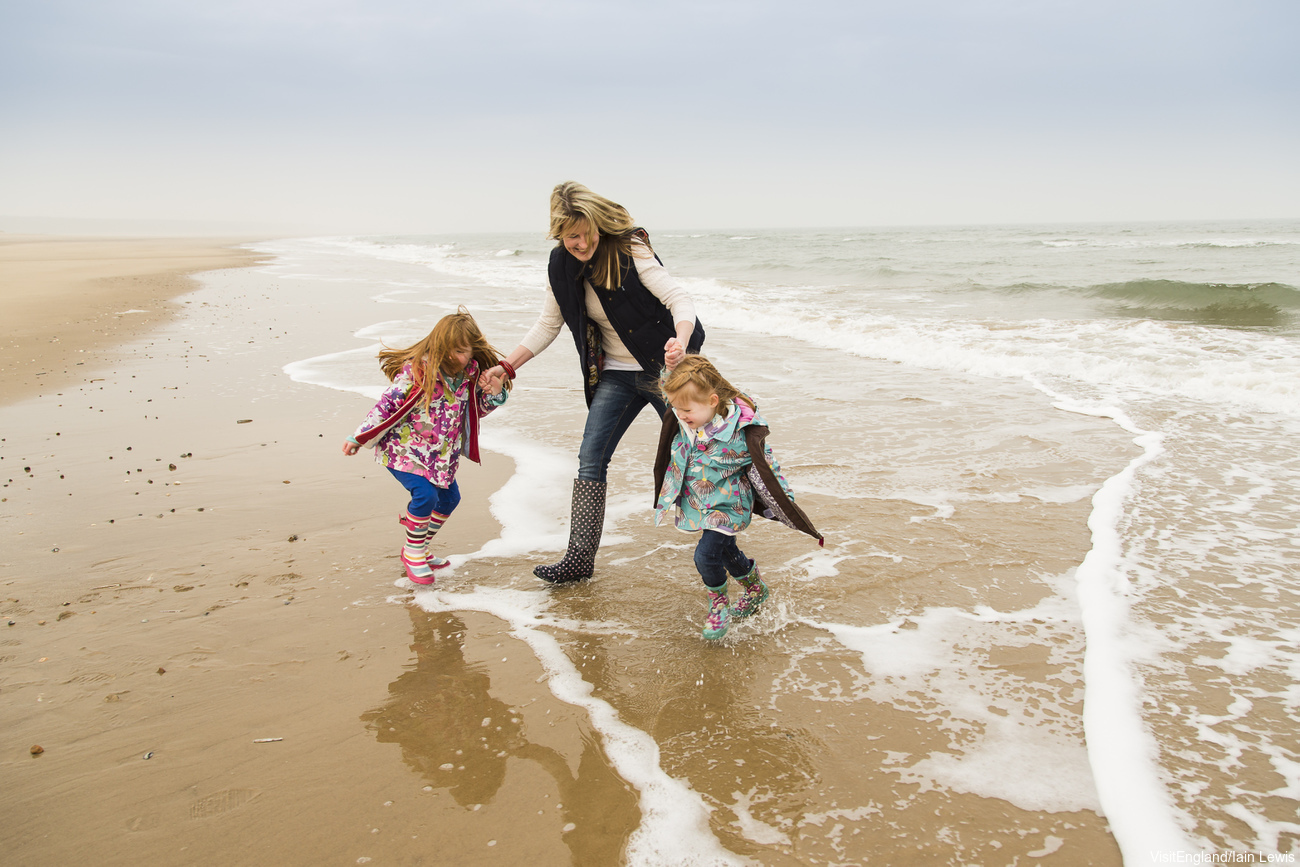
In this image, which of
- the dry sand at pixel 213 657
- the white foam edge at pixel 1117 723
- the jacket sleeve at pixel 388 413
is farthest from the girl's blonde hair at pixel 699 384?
the white foam edge at pixel 1117 723

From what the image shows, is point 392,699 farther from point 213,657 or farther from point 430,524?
point 430,524

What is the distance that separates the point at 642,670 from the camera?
2.94m

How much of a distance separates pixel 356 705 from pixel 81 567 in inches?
82.8

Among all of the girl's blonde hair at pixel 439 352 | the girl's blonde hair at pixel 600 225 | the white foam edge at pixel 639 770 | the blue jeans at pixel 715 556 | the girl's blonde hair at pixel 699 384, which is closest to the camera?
the white foam edge at pixel 639 770

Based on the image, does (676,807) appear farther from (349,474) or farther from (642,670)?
(349,474)

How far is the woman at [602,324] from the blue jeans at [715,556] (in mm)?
660

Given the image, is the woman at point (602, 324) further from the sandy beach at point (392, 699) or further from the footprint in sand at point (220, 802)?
the footprint in sand at point (220, 802)

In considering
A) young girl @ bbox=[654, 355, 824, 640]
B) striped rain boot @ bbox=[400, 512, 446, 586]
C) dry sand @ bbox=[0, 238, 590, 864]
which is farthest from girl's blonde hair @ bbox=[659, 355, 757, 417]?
striped rain boot @ bbox=[400, 512, 446, 586]

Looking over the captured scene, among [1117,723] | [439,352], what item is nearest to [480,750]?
[439,352]

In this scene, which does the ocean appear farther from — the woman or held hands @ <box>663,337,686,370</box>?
held hands @ <box>663,337,686,370</box>

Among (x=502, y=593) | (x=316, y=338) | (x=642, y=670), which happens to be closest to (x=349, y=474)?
(x=502, y=593)

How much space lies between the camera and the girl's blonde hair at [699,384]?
293 cm

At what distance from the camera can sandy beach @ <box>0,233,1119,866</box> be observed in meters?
2.12

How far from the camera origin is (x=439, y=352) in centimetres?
361
